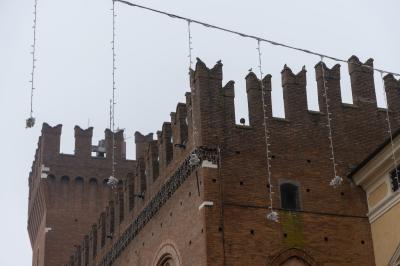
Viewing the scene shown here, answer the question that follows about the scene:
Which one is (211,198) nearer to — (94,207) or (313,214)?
(313,214)

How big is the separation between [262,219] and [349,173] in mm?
2397

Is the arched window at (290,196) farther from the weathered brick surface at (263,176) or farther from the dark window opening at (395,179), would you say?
the dark window opening at (395,179)

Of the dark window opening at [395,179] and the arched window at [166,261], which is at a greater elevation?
the dark window opening at [395,179]

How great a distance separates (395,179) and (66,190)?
1651 cm

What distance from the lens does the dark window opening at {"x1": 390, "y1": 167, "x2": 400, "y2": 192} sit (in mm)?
18969

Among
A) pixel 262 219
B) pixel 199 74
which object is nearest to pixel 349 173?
pixel 262 219

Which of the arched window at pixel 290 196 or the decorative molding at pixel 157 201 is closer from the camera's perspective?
the decorative molding at pixel 157 201

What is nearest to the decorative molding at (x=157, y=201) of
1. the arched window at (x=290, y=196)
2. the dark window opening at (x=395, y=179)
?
the arched window at (x=290, y=196)

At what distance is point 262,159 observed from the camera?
777 inches

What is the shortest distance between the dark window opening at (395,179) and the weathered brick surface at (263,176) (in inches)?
42.7

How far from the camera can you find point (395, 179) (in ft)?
62.7

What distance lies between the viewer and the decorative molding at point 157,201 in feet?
63.1

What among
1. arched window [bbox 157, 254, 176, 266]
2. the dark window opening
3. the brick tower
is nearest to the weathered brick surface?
arched window [bbox 157, 254, 176, 266]

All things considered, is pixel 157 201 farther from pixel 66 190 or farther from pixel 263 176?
pixel 66 190
